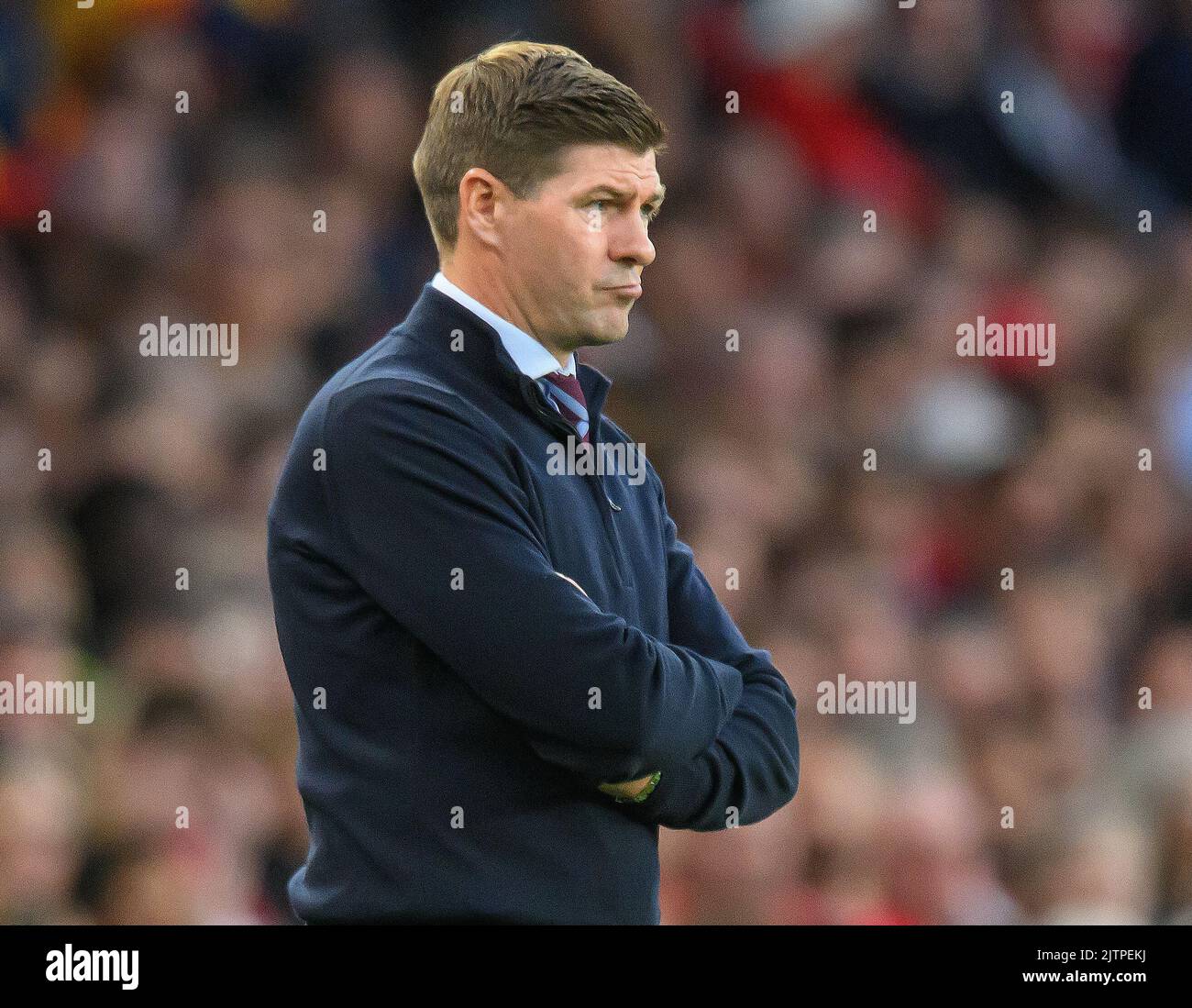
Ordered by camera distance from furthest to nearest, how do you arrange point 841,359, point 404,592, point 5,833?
point 841,359, point 5,833, point 404,592

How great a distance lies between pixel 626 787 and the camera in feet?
5.48

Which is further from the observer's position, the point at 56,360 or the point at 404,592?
the point at 56,360

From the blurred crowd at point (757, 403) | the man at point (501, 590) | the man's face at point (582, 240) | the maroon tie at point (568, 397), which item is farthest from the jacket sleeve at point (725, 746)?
the blurred crowd at point (757, 403)

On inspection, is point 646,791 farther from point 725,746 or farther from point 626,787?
point 725,746

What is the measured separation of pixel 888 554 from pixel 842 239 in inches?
35.0

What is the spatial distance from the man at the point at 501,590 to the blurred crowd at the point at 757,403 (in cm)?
141

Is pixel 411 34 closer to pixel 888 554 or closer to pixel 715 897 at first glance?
pixel 888 554

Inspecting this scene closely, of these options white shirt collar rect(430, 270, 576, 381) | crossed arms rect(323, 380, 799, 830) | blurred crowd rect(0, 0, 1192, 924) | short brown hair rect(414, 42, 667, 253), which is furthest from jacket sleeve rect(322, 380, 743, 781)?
blurred crowd rect(0, 0, 1192, 924)

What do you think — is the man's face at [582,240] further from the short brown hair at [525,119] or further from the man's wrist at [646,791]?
the man's wrist at [646,791]

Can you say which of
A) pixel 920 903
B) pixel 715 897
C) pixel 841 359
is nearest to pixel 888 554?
pixel 841 359

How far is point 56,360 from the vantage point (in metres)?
3.72

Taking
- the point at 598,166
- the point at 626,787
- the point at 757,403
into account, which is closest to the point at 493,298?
the point at 598,166

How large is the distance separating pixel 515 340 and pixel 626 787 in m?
0.44
